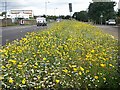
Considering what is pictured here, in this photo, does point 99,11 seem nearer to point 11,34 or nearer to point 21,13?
point 21,13

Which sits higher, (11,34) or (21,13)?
(21,13)

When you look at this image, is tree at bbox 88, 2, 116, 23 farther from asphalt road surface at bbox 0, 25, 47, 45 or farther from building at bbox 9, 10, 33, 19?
building at bbox 9, 10, 33, 19

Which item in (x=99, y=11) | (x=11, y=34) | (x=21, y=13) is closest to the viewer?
(x=11, y=34)

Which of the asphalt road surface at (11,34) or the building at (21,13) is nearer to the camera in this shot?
the asphalt road surface at (11,34)

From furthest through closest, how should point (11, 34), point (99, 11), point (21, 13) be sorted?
point (21, 13) < point (99, 11) < point (11, 34)

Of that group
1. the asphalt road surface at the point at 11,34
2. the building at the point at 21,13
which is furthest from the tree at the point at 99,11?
the building at the point at 21,13

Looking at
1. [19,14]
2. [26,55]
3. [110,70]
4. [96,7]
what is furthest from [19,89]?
[19,14]

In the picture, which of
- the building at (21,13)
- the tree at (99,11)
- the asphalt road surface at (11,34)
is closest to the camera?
the asphalt road surface at (11,34)

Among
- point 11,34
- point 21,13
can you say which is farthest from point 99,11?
point 11,34

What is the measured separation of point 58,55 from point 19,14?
100902mm

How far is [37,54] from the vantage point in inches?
236

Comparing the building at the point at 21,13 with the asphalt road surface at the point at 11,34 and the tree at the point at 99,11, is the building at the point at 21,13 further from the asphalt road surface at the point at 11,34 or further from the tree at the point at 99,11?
the asphalt road surface at the point at 11,34

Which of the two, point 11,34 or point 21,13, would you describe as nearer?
point 11,34

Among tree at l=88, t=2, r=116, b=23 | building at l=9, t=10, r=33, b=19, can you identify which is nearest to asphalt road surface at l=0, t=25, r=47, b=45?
tree at l=88, t=2, r=116, b=23
